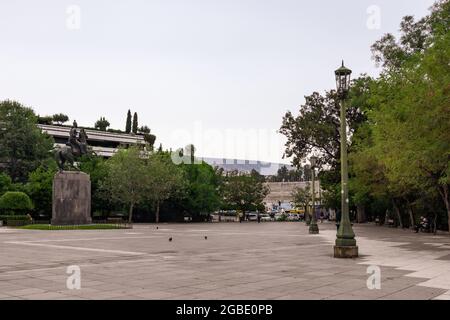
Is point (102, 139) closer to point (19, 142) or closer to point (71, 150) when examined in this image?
point (19, 142)

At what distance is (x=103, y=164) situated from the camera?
65.3 metres

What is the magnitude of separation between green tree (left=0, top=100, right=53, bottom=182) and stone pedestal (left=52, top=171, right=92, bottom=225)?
2870 cm

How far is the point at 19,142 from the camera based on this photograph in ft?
219

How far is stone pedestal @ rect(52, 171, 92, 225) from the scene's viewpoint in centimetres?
3991

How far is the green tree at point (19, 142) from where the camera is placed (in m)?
66.8

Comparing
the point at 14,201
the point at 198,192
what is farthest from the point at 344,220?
the point at 198,192

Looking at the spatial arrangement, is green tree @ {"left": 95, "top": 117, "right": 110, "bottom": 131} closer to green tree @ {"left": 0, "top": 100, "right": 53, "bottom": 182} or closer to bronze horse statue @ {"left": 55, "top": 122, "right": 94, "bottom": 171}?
green tree @ {"left": 0, "top": 100, "right": 53, "bottom": 182}

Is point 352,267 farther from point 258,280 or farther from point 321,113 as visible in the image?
point 321,113

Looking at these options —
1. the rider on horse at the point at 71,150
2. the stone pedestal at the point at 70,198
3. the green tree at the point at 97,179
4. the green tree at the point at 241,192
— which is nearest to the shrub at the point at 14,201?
the rider on horse at the point at 71,150

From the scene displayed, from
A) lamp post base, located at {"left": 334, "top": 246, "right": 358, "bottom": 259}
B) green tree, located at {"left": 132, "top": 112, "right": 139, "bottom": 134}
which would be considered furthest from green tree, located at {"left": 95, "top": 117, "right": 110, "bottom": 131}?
lamp post base, located at {"left": 334, "top": 246, "right": 358, "bottom": 259}

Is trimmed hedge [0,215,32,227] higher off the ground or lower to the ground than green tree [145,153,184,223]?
lower

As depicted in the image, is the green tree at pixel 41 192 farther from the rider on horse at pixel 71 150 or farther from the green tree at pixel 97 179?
the rider on horse at pixel 71 150

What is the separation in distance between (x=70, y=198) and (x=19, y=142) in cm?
3126
